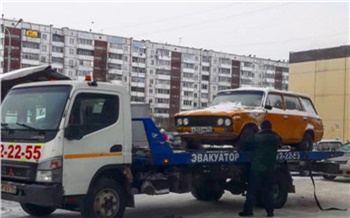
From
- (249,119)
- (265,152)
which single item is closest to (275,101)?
(249,119)

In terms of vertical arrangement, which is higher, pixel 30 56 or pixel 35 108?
pixel 30 56

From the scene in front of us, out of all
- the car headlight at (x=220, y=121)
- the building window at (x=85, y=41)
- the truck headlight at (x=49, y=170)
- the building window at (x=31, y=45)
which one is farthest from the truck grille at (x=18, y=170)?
the building window at (x=85, y=41)

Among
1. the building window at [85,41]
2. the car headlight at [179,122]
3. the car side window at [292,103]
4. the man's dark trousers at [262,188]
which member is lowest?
the man's dark trousers at [262,188]

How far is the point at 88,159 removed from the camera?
8016 millimetres

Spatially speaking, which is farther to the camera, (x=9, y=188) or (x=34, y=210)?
(x=34, y=210)

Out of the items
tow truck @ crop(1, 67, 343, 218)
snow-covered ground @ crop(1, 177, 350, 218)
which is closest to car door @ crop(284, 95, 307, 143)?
snow-covered ground @ crop(1, 177, 350, 218)

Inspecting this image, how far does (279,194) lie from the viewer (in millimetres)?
11266

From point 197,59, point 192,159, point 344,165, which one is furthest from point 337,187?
point 197,59

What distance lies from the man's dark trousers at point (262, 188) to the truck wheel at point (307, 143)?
2575 mm

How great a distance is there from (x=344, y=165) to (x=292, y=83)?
89.7 ft

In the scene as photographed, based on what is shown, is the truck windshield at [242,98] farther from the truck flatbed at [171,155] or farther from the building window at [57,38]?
the building window at [57,38]

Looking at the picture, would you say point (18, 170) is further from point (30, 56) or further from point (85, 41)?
point (85, 41)

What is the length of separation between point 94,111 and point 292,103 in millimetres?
5906

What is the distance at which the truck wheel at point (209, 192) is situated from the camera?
36.8 ft
